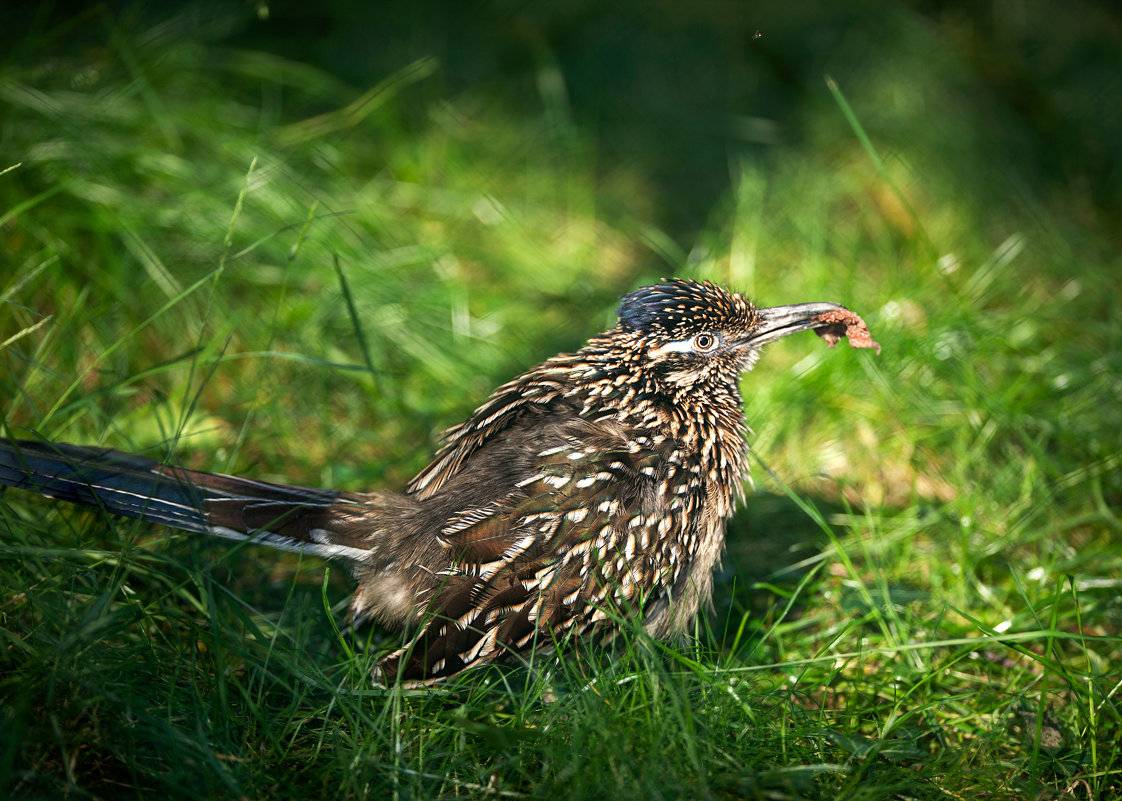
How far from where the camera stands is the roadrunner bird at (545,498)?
2697mm

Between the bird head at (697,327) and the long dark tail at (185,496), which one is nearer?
the long dark tail at (185,496)

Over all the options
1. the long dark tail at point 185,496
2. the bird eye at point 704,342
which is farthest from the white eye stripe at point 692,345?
the long dark tail at point 185,496

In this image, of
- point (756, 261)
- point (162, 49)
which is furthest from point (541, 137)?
point (162, 49)

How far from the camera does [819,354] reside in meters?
4.25

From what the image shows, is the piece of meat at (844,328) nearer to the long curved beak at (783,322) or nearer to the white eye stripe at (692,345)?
the long curved beak at (783,322)

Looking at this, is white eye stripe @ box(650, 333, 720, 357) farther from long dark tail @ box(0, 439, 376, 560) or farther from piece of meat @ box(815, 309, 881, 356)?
long dark tail @ box(0, 439, 376, 560)

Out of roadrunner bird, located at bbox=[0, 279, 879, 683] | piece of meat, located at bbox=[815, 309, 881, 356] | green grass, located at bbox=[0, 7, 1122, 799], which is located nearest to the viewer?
green grass, located at bbox=[0, 7, 1122, 799]

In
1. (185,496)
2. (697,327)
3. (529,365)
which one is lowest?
(529,365)

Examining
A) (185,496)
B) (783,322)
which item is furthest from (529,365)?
(185,496)

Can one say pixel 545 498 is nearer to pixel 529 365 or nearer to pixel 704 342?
pixel 704 342

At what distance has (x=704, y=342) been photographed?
3.11 m

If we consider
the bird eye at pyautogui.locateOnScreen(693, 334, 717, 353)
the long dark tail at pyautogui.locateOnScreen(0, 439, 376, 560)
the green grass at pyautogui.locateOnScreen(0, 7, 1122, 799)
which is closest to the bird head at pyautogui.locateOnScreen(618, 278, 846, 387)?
the bird eye at pyautogui.locateOnScreen(693, 334, 717, 353)

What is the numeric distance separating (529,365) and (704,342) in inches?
52.4

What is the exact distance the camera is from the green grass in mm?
2393
